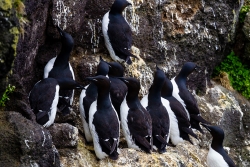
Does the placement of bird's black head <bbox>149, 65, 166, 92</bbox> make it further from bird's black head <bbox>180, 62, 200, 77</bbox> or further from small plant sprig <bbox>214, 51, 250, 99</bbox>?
small plant sprig <bbox>214, 51, 250, 99</bbox>

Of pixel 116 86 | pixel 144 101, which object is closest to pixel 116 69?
pixel 116 86

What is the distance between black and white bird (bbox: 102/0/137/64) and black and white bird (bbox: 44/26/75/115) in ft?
3.42

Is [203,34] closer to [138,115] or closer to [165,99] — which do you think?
[165,99]

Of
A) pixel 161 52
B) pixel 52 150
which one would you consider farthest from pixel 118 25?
pixel 52 150

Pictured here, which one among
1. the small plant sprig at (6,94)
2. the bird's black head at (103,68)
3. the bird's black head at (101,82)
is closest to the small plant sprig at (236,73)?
the bird's black head at (103,68)

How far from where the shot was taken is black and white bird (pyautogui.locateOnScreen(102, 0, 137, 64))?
11.4 metres

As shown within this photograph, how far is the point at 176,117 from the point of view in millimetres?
11188

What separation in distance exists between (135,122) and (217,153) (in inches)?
75.5

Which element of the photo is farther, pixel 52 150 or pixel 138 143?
pixel 138 143

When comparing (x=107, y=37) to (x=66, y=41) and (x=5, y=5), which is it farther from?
(x=5, y=5)

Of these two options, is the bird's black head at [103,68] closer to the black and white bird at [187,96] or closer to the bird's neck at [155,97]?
the bird's neck at [155,97]

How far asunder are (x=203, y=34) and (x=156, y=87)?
269 cm

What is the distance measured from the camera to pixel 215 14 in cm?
1307

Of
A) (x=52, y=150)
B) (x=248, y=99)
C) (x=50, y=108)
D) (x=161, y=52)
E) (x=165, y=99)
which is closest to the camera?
(x=52, y=150)
